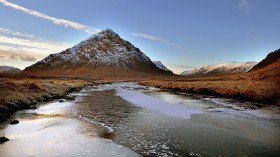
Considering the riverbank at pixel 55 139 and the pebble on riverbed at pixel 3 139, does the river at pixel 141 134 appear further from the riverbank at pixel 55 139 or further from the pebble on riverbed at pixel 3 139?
the pebble on riverbed at pixel 3 139

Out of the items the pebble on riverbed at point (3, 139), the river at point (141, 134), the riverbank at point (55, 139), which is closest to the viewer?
the riverbank at point (55, 139)

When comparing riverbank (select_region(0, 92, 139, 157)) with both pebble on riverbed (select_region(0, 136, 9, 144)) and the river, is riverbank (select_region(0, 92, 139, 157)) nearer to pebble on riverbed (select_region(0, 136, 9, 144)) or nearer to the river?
the river

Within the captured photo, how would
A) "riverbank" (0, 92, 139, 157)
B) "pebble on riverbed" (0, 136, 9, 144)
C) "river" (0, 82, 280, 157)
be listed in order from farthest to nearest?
"pebble on riverbed" (0, 136, 9, 144) < "river" (0, 82, 280, 157) < "riverbank" (0, 92, 139, 157)

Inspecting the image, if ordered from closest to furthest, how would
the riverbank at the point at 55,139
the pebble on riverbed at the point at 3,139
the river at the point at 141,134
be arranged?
the riverbank at the point at 55,139
the river at the point at 141,134
the pebble on riverbed at the point at 3,139

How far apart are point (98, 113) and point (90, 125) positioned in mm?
5696

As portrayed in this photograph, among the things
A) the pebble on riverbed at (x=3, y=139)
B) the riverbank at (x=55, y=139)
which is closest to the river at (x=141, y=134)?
the riverbank at (x=55, y=139)

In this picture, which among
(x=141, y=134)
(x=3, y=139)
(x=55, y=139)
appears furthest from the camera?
(x=141, y=134)

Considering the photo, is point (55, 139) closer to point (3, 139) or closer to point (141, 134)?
point (3, 139)

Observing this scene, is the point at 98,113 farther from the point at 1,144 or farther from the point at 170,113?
the point at 1,144

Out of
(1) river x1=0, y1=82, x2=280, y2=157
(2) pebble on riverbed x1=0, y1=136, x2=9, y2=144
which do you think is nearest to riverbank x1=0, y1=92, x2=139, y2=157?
(1) river x1=0, y1=82, x2=280, y2=157

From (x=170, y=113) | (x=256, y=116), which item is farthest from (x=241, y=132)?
(x=170, y=113)

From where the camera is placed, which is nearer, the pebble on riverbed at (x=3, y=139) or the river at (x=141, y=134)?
the river at (x=141, y=134)

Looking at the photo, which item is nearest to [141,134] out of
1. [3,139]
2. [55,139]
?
[55,139]

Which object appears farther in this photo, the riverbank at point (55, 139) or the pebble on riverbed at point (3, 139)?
the pebble on riverbed at point (3, 139)
